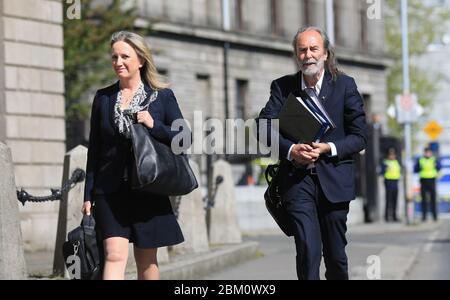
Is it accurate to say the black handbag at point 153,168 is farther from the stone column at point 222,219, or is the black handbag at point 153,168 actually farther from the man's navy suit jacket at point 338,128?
the stone column at point 222,219

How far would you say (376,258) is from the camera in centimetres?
1151

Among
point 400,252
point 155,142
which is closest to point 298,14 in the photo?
point 400,252

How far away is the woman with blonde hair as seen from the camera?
285 inches

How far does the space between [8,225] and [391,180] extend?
20.6m

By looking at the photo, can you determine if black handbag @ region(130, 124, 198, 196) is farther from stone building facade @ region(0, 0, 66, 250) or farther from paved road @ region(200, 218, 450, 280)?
stone building facade @ region(0, 0, 66, 250)

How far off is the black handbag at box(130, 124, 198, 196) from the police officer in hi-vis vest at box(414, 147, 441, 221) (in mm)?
22845

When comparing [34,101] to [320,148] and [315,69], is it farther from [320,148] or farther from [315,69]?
[320,148]

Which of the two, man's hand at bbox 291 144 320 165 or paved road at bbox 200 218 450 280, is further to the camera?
paved road at bbox 200 218 450 280

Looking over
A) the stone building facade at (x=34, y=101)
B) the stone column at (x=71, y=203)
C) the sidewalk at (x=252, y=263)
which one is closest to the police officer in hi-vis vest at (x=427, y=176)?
the sidewalk at (x=252, y=263)

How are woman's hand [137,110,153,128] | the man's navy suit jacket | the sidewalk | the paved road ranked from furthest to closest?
the paved road
the sidewalk
the man's navy suit jacket
woman's hand [137,110,153,128]

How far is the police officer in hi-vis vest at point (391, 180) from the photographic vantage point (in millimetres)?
28761

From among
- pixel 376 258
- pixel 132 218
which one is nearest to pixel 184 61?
pixel 376 258

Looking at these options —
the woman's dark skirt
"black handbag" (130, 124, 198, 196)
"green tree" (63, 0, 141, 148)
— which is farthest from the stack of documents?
"green tree" (63, 0, 141, 148)

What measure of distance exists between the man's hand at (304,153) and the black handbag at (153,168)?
646mm
